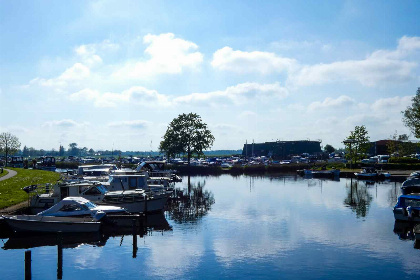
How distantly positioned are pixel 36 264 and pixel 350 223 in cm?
2786

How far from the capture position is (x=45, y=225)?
96.7 feet

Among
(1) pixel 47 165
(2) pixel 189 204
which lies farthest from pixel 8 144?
(2) pixel 189 204

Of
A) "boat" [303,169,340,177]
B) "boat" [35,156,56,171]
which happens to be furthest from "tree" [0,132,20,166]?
"boat" [303,169,340,177]

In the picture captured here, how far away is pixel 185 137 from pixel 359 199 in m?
67.6

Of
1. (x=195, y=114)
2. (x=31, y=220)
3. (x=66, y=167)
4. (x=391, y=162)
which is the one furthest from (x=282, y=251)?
(x=66, y=167)

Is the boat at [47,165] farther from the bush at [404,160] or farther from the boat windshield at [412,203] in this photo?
the bush at [404,160]

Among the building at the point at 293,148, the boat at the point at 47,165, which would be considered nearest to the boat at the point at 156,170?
the boat at the point at 47,165

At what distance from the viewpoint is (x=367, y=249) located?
91.0 feet

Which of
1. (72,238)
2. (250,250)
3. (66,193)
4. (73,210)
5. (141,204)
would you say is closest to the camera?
(250,250)

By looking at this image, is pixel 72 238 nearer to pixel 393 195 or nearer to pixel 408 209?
pixel 408 209

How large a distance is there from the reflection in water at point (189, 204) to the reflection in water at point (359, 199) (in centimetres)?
1761

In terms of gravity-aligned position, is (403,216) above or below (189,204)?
above

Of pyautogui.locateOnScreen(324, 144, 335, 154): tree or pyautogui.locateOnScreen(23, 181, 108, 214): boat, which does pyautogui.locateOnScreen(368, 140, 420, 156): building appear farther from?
pyautogui.locateOnScreen(23, 181, 108, 214): boat

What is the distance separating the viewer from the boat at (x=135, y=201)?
38.0 metres
